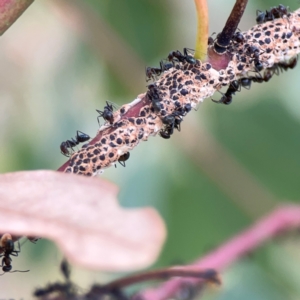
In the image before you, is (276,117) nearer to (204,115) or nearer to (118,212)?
(204,115)

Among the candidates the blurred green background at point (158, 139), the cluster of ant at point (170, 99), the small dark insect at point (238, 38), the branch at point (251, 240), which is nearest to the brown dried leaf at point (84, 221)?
the cluster of ant at point (170, 99)

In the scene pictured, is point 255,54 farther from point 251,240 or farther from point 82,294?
point 251,240

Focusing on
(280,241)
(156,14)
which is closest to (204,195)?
(280,241)

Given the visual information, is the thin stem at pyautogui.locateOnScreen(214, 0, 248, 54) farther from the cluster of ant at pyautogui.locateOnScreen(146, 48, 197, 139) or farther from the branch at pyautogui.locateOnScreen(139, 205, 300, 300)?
the branch at pyautogui.locateOnScreen(139, 205, 300, 300)

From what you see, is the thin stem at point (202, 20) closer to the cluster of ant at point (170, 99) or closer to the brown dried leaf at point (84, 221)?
the cluster of ant at point (170, 99)

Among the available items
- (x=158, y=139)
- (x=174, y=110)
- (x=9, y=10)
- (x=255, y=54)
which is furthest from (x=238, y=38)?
(x=158, y=139)
